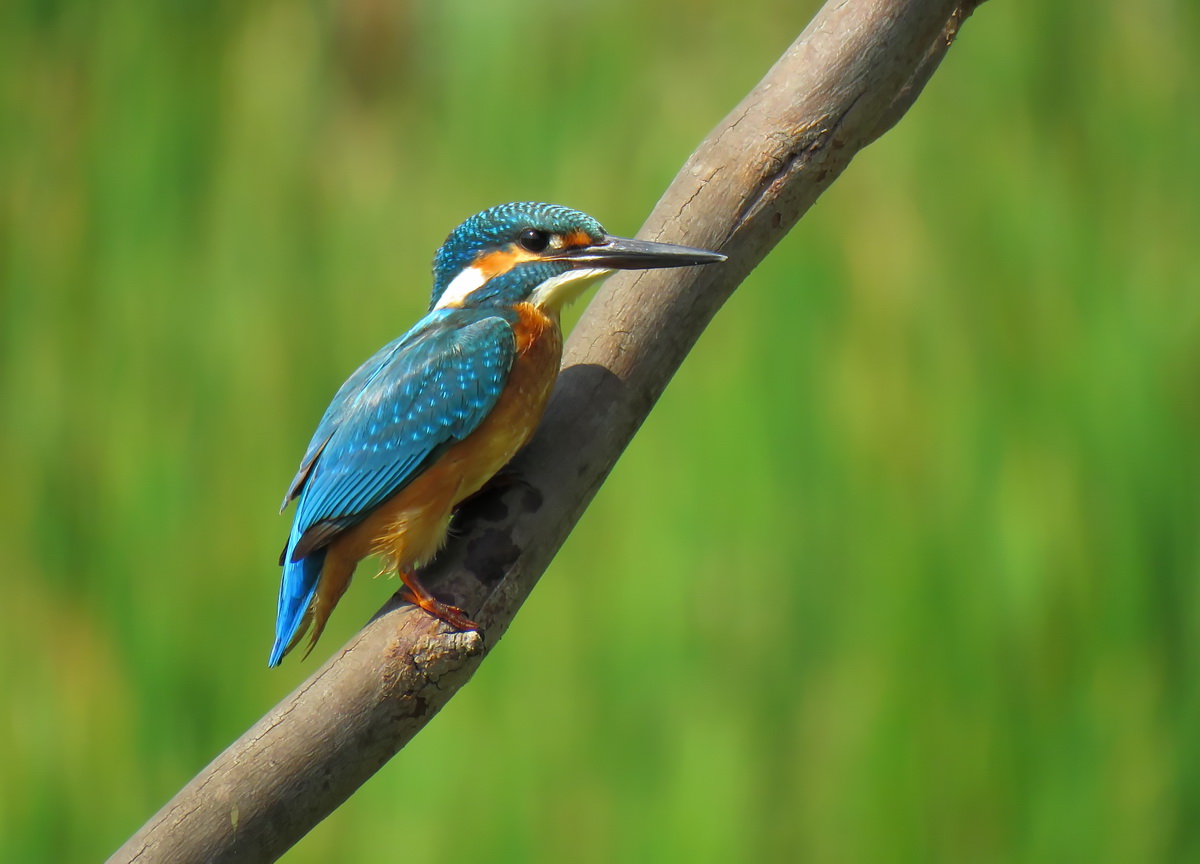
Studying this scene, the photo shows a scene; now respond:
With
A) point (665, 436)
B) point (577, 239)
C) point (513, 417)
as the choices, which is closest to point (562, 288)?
point (577, 239)

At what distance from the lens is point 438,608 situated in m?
0.99

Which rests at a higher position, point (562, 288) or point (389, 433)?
point (562, 288)

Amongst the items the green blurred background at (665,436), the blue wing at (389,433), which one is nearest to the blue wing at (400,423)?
the blue wing at (389,433)

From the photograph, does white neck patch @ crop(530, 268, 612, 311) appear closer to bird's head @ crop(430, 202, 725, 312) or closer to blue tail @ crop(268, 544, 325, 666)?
bird's head @ crop(430, 202, 725, 312)

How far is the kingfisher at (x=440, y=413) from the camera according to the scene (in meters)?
1.11

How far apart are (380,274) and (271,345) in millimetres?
231

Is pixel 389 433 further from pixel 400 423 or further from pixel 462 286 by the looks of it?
pixel 462 286

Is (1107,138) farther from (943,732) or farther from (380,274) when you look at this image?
(380,274)

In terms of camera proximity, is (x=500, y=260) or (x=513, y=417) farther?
(x=500, y=260)

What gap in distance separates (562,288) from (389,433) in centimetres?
24

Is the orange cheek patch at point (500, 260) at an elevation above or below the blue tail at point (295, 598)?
above

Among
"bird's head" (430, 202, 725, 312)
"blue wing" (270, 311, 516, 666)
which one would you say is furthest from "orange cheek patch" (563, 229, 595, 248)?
"blue wing" (270, 311, 516, 666)

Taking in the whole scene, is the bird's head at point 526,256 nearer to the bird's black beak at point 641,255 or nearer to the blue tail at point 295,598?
the bird's black beak at point 641,255

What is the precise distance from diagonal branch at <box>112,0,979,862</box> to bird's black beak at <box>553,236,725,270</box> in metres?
0.04
